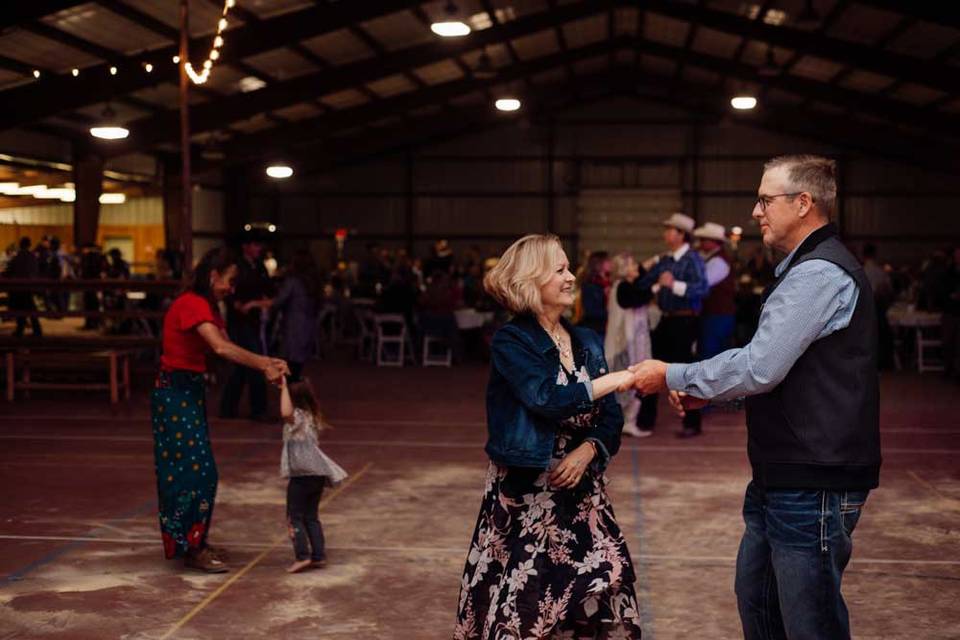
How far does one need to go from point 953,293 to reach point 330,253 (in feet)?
58.7

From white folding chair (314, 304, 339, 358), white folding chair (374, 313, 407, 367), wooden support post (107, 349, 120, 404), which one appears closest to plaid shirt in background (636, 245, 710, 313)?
wooden support post (107, 349, 120, 404)

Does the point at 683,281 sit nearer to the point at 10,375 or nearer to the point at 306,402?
the point at 306,402

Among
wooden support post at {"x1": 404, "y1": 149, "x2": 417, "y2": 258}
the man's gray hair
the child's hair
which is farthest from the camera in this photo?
wooden support post at {"x1": 404, "y1": 149, "x2": 417, "y2": 258}

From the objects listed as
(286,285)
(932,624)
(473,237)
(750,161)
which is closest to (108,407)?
(286,285)

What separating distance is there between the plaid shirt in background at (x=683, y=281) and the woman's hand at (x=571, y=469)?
19.9ft

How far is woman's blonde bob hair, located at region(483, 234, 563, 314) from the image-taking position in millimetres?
3270

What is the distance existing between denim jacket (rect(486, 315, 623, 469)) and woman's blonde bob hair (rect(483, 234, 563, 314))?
55 mm

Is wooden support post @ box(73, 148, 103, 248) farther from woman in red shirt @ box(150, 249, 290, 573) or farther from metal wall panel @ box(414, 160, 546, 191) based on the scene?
woman in red shirt @ box(150, 249, 290, 573)

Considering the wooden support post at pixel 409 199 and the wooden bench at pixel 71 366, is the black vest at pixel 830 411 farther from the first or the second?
the wooden support post at pixel 409 199

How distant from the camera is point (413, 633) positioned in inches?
171

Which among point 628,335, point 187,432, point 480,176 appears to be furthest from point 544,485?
point 480,176

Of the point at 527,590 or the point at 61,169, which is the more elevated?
the point at 61,169

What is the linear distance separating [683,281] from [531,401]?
6.29 metres

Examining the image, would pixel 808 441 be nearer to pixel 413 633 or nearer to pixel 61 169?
pixel 413 633
